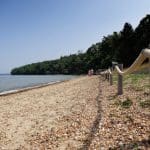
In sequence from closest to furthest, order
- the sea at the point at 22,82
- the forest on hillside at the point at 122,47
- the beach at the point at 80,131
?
the beach at the point at 80,131 → the sea at the point at 22,82 → the forest on hillside at the point at 122,47

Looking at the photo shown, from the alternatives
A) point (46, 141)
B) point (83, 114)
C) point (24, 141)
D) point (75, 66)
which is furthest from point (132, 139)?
point (75, 66)

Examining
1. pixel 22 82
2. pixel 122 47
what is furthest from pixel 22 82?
pixel 122 47

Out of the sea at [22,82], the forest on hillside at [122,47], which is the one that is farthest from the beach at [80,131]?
the forest on hillside at [122,47]

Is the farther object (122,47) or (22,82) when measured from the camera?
(22,82)

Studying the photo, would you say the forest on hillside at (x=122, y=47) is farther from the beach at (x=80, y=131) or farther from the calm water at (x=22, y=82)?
the beach at (x=80, y=131)

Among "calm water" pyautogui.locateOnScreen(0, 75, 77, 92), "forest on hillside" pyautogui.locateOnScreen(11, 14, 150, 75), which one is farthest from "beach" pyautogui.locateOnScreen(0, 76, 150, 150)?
"forest on hillside" pyautogui.locateOnScreen(11, 14, 150, 75)

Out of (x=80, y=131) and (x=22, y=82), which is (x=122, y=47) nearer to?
(x=22, y=82)

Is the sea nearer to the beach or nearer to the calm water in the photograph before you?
the calm water

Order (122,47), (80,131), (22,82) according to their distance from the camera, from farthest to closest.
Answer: (22,82)
(122,47)
(80,131)

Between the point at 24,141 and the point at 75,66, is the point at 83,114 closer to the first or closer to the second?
the point at 24,141

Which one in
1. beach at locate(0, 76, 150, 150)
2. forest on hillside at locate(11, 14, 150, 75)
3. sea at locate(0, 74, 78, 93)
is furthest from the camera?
forest on hillside at locate(11, 14, 150, 75)

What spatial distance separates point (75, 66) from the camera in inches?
5536

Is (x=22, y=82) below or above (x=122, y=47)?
below

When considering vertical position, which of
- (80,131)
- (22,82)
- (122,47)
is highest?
(122,47)
